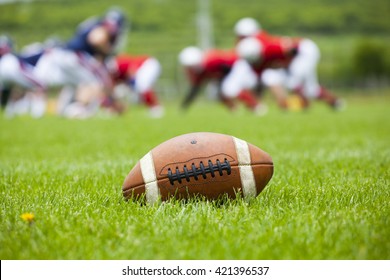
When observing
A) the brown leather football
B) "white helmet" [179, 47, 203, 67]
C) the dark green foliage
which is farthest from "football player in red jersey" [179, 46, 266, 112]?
the dark green foliage

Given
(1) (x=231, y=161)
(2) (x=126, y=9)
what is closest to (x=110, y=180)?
(1) (x=231, y=161)

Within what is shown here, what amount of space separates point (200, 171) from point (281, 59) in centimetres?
869

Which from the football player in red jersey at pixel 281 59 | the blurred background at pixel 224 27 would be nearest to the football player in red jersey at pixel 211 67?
the football player in red jersey at pixel 281 59

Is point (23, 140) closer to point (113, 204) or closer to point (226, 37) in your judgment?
point (113, 204)

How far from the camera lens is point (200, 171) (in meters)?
1.96

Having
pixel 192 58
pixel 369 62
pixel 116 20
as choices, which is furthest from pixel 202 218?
pixel 369 62

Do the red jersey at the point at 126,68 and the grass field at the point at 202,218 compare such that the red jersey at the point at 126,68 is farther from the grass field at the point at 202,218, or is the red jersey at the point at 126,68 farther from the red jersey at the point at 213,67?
the grass field at the point at 202,218

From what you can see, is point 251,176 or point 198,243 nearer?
point 198,243

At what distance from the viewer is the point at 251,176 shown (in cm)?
203

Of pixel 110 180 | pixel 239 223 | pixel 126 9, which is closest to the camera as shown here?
pixel 239 223

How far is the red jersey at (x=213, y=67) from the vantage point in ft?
38.1

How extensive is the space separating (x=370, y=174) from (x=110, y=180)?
1.25 meters

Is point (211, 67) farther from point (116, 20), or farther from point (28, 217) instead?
point (28, 217)

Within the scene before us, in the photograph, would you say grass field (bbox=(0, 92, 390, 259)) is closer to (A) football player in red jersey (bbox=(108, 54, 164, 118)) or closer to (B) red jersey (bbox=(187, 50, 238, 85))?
(A) football player in red jersey (bbox=(108, 54, 164, 118))
